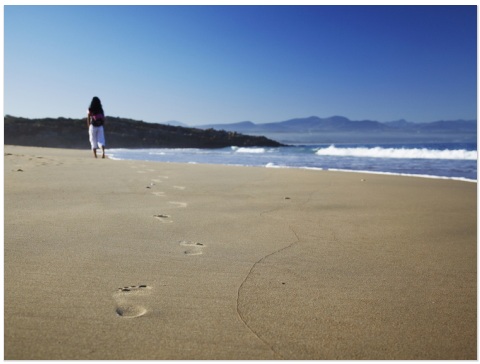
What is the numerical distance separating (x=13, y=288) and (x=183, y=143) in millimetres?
23506

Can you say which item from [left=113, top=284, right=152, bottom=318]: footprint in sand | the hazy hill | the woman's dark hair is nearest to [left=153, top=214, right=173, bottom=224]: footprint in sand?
[left=113, top=284, right=152, bottom=318]: footprint in sand

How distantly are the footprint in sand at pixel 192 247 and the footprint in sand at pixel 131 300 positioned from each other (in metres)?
0.51

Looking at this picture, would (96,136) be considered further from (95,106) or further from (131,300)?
(131,300)

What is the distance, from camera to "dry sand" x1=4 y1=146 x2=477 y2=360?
4.53 feet

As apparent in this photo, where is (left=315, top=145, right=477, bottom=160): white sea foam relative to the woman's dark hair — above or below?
below

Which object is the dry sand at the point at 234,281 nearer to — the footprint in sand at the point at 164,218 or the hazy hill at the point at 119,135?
the footprint in sand at the point at 164,218

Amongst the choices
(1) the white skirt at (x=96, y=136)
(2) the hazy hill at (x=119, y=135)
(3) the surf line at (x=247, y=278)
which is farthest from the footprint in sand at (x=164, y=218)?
(2) the hazy hill at (x=119, y=135)

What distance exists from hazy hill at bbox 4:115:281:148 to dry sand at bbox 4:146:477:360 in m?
19.5

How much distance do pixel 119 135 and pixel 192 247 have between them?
2175cm

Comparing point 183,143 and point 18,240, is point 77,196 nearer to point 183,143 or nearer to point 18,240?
point 18,240

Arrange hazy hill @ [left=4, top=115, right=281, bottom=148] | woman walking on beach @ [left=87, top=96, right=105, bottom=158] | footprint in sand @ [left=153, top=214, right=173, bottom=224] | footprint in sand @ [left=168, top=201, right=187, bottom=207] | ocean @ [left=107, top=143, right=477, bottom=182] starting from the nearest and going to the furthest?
footprint in sand @ [left=153, top=214, right=173, bottom=224]
footprint in sand @ [left=168, top=201, right=187, bottom=207]
ocean @ [left=107, top=143, right=477, bottom=182]
woman walking on beach @ [left=87, top=96, right=105, bottom=158]
hazy hill @ [left=4, top=115, right=281, bottom=148]

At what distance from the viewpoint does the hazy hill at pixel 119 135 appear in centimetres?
2177

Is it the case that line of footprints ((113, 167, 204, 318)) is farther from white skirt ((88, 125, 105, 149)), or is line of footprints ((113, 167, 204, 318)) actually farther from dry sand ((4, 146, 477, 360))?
white skirt ((88, 125, 105, 149))

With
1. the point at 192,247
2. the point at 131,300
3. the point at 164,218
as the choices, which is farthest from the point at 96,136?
the point at 131,300
